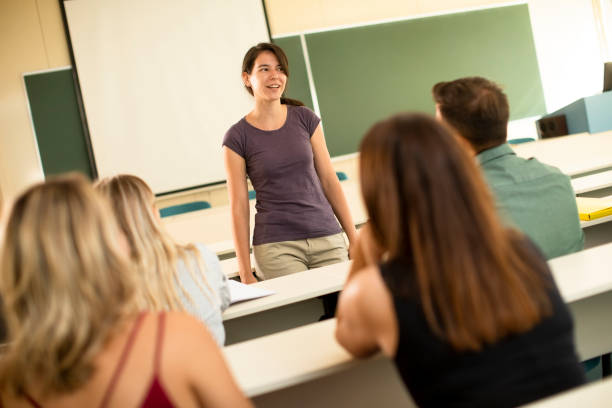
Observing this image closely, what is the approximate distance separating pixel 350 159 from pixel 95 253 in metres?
4.89

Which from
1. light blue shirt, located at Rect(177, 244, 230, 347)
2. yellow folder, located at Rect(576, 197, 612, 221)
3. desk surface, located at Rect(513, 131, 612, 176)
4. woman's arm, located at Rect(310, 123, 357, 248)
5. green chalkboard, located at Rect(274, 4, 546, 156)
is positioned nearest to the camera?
light blue shirt, located at Rect(177, 244, 230, 347)

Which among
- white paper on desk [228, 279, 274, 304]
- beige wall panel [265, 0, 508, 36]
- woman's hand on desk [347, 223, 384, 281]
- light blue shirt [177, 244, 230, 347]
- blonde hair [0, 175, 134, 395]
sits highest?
beige wall panel [265, 0, 508, 36]

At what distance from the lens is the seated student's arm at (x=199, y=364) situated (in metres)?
0.90

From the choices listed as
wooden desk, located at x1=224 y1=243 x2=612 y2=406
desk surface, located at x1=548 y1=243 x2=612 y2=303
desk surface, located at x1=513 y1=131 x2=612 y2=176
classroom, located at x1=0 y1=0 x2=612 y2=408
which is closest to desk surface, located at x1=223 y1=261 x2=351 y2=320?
wooden desk, located at x1=224 y1=243 x2=612 y2=406

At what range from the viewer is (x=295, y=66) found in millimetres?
5414

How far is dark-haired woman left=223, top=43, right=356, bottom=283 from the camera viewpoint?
2281 millimetres

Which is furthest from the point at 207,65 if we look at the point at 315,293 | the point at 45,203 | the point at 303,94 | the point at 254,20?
the point at 45,203

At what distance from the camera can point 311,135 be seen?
2426 mm

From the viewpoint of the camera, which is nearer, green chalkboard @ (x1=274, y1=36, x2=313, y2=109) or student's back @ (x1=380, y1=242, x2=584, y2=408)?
student's back @ (x1=380, y1=242, x2=584, y2=408)

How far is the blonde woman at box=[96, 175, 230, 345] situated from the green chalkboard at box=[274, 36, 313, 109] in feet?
13.4

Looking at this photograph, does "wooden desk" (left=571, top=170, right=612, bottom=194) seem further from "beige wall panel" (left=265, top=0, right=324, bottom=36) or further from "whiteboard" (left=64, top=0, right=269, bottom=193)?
"beige wall panel" (left=265, top=0, right=324, bottom=36)

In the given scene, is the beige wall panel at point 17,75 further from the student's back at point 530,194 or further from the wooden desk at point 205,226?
the student's back at point 530,194

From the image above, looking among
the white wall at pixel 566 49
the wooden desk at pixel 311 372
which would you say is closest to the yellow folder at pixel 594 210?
the wooden desk at pixel 311 372

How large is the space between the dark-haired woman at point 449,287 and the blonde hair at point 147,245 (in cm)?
65
